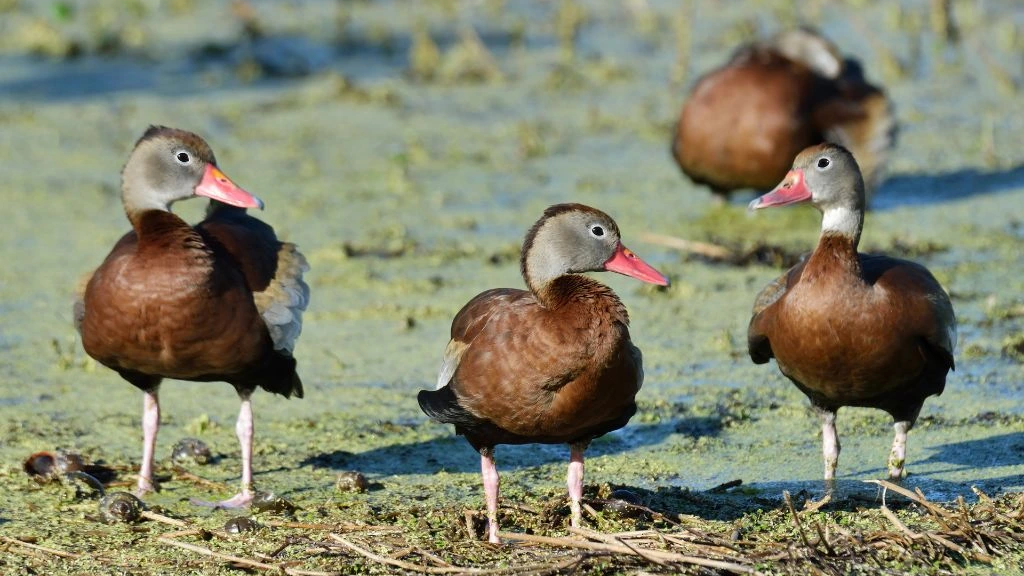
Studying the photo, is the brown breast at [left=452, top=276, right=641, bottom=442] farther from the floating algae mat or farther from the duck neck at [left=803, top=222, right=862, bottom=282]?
the duck neck at [left=803, top=222, right=862, bottom=282]

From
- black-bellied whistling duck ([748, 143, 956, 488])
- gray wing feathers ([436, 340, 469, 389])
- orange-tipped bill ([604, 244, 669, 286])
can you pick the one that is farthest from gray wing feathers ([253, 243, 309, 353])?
black-bellied whistling duck ([748, 143, 956, 488])

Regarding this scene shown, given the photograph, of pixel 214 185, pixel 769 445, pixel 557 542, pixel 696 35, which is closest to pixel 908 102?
pixel 696 35

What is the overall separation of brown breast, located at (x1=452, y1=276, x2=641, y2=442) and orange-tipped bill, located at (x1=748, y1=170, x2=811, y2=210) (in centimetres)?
122

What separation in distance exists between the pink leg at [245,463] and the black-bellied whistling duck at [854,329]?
6.25 ft

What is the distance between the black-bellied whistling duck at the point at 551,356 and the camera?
469cm

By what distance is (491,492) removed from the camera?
4.92 meters

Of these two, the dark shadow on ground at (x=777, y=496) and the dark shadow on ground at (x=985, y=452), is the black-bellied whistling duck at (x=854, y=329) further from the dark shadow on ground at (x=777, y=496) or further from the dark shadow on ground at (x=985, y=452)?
the dark shadow on ground at (x=985, y=452)

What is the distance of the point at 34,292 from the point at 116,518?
130 inches

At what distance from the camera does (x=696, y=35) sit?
14.1 metres

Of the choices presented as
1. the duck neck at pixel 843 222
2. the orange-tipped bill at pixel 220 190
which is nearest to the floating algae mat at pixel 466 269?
the duck neck at pixel 843 222

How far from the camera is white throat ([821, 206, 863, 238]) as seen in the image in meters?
5.50

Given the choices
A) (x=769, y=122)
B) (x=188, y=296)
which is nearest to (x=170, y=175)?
(x=188, y=296)

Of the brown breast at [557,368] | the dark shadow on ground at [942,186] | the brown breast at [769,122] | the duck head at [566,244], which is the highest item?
the brown breast at [769,122]

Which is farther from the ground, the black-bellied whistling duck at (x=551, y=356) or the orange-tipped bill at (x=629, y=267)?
the orange-tipped bill at (x=629, y=267)
